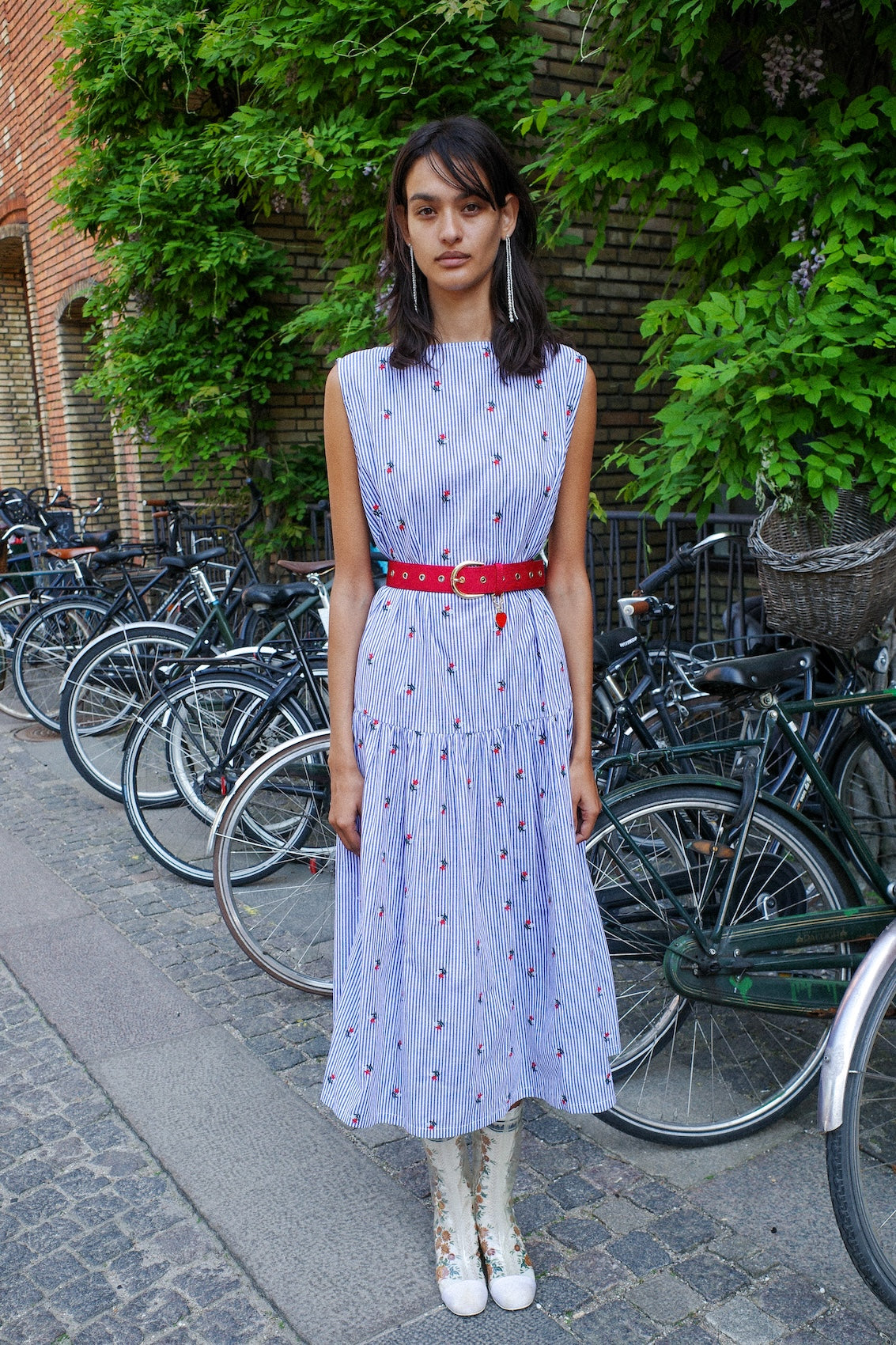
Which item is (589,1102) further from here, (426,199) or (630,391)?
(630,391)

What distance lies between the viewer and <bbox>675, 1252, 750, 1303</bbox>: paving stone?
2.28 meters

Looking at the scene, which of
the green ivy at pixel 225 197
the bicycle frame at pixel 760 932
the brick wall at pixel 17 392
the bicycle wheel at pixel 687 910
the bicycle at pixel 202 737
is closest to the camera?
the bicycle frame at pixel 760 932

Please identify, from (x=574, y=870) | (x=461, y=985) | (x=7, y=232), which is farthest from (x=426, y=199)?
(x=7, y=232)

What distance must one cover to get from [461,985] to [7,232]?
1221 cm

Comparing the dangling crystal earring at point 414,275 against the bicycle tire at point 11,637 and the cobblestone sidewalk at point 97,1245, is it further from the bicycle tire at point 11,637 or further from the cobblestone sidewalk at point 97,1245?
the bicycle tire at point 11,637

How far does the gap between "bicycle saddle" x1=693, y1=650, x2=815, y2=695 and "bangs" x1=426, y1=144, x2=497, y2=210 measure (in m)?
1.22

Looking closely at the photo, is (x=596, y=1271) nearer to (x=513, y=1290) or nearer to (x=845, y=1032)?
(x=513, y=1290)

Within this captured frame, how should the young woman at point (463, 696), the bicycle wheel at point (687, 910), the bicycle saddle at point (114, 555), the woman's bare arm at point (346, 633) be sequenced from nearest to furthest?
the young woman at point (463, 696)
the woman's bare arm at point (346, 633)
the bicycle wheel at point (687, 910)
the bicycle saddle at point (114, 555)

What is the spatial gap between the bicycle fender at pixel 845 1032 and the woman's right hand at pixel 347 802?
96 centimetres

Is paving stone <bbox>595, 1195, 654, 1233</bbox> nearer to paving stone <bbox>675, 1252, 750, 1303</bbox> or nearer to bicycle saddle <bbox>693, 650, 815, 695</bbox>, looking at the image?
paving stone <bbox>675, 1252, 750, 1303</bbox>

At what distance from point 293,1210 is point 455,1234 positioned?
0.48 m

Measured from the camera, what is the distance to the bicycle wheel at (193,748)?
4.52 m

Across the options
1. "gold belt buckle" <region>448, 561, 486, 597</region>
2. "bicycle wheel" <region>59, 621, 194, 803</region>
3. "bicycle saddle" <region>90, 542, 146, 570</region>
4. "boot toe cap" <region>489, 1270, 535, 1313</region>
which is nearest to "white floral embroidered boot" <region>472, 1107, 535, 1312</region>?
"boot toe cap" <region>489, 1270, 535, 1313</region>

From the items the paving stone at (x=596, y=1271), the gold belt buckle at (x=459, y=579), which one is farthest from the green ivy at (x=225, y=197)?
the paving stone at (x=596, y=1271)
